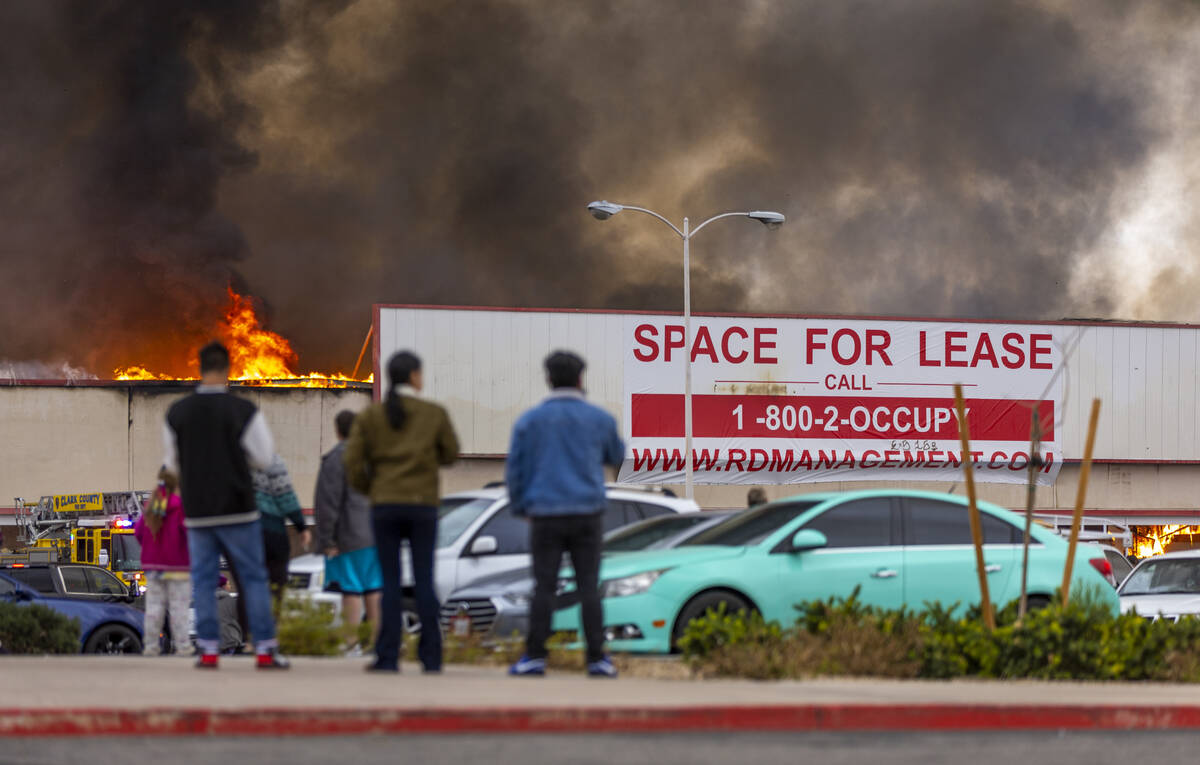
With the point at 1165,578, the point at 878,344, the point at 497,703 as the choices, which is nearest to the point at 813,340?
the point at 878,344

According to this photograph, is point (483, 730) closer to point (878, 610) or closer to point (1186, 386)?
point (878, 610)

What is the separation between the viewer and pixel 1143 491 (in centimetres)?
4891

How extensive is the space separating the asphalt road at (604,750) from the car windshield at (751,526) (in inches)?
165

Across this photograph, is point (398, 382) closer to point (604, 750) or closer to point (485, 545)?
point (604, 750)

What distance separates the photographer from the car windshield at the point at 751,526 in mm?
12008

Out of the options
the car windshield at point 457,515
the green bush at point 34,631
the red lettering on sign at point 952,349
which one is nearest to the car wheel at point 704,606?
the car windshield at point 457,515

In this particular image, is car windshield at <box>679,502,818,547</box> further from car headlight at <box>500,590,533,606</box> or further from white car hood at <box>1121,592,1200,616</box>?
white car hood at <box>1121,592,1200,616</box>

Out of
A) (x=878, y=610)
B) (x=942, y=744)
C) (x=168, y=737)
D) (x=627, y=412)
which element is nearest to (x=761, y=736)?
(x=942, y=744)

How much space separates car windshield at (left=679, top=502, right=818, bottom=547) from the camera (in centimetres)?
1201

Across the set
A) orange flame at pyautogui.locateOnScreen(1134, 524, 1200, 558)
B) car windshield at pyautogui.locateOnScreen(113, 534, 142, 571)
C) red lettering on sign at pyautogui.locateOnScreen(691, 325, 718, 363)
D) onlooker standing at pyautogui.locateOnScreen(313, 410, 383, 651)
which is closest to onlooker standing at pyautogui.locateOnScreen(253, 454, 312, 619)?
onlooker standing at pyautogui.locateOnScreen(313, 410, 383, 651)

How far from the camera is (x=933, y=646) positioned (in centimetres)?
1019

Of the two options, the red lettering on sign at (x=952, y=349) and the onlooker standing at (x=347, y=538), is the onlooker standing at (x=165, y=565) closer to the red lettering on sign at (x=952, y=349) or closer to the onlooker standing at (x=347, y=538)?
the onlooker standing at (x=347, y=538)

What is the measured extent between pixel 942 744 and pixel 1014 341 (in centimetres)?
4207

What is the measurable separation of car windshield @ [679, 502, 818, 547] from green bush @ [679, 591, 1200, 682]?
106cm
